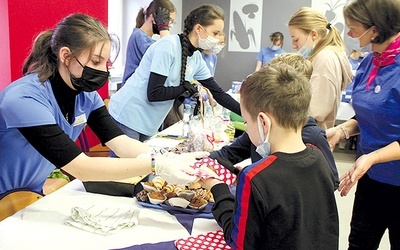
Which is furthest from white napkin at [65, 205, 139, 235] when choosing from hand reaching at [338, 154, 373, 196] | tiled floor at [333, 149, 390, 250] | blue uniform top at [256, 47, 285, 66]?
blue uniform top at [256, 47, 285, 66]

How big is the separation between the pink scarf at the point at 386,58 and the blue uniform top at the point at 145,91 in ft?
3.60

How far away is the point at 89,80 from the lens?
1.45 m

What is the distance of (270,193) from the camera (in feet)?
3.09

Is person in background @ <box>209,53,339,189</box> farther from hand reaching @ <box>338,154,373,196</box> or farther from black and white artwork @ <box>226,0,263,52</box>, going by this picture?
black and white artwork @ <box>226,0,263,52</box>

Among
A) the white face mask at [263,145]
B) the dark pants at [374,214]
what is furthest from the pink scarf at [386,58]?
the white face mask at [263,145]

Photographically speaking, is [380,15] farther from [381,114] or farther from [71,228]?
[71,228]

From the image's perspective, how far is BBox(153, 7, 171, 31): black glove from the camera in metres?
3.17

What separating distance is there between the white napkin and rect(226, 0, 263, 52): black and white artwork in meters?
6.10

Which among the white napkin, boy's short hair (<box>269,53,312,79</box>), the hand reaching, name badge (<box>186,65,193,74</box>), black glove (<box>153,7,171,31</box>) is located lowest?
the white napkin

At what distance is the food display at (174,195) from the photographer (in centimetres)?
138

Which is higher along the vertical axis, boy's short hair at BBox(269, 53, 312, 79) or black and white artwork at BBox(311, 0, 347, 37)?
black and white artwork at BBox(311, 0, 347, 37)

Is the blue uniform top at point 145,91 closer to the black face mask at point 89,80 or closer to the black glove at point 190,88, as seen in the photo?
the black glove at point 190,88

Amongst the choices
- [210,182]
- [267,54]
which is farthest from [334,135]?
[267,54]

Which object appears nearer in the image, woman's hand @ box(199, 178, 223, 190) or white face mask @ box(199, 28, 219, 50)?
woman's hand @ box(199, 178, 223, 190)
